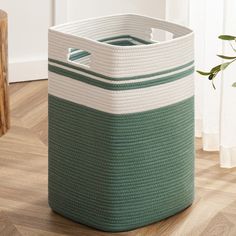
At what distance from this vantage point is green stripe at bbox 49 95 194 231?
205 centimetres

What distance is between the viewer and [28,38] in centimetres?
342

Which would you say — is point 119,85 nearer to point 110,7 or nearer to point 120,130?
point 120,130

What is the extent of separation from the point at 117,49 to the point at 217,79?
2.57 feet

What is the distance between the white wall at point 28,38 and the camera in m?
3.37

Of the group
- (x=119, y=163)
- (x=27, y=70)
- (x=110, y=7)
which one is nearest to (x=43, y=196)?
(x=119, y=163)

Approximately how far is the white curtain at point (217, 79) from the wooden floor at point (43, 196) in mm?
64

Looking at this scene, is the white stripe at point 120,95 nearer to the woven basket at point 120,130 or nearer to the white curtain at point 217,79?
the woven basket at point 120,130

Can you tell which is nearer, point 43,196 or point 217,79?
point 43,196

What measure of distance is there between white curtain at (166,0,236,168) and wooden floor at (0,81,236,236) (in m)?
0.06

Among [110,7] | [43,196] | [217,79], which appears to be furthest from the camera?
[110,7]

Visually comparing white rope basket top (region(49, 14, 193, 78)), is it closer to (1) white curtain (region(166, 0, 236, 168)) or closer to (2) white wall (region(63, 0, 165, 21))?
(1) white curtain (region(166, 0, 236, 168))

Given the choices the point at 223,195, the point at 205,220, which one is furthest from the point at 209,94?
the point at 205,220

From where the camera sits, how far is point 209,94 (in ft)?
8.90

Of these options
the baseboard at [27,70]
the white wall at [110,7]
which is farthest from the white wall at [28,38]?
the white wall at [110,7]
